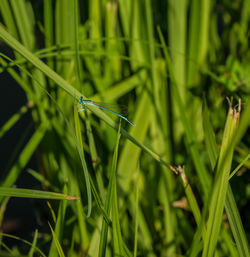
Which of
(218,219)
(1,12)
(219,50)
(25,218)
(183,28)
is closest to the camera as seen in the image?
(218,219)

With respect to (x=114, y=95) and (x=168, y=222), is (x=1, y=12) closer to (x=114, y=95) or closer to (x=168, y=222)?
(x=114, y=95)

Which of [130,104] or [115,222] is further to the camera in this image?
[130,104]

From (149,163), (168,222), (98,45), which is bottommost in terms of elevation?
(168,222)

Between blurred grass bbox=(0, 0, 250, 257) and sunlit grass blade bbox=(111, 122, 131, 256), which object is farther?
blurred grass bbox=(0, 0, 250, 257)

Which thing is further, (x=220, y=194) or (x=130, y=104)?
(x=130, y=104)

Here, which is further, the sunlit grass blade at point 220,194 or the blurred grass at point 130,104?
the blurred grass at point 130,104

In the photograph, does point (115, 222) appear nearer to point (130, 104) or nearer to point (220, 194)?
point (220, 194)

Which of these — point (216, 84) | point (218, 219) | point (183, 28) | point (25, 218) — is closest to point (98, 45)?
point (183, 28)

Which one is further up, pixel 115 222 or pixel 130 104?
pixel 130 104

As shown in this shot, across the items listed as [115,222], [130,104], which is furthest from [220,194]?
[130,104]

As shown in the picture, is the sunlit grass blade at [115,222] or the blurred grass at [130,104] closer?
the sunlit grass blade at [115,222]

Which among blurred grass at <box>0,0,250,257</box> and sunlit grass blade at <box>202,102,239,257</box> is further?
blurred grass at <box>0,0,250,257</box>
